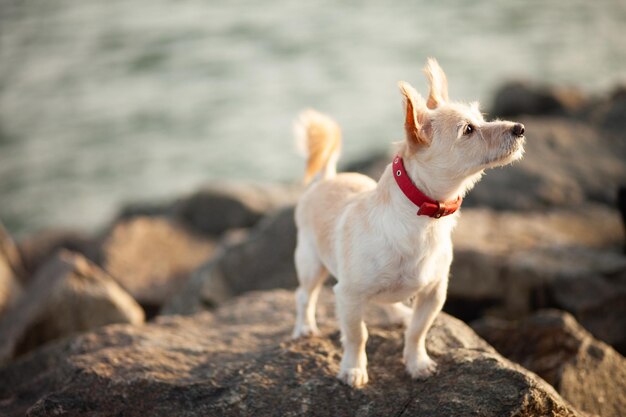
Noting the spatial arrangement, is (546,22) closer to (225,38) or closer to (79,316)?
(225,38)

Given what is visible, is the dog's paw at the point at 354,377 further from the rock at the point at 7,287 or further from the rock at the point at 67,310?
the rock at the point at 7,287

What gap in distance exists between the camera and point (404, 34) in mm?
25422

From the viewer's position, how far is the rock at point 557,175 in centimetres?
1082

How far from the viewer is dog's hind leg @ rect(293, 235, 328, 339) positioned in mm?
5711

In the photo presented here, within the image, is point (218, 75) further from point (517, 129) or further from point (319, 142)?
point (517, 129)

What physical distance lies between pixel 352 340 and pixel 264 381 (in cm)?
72

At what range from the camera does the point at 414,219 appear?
4.47 m

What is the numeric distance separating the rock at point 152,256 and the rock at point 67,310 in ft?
7.54

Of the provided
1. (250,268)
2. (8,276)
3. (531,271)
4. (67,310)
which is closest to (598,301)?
(531,271)

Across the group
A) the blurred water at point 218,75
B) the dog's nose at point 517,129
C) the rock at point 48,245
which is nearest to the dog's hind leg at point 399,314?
the dog's nose at point 517,129

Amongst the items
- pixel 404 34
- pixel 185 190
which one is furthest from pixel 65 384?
pixel 404 34

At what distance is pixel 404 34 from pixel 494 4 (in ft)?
15.4

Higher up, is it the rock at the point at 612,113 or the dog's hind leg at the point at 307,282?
the dog's hind leg at the point at 307,282

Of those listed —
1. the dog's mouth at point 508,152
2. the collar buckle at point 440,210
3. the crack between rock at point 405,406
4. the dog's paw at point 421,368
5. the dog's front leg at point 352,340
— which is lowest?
the crack between rock at point 405,406
